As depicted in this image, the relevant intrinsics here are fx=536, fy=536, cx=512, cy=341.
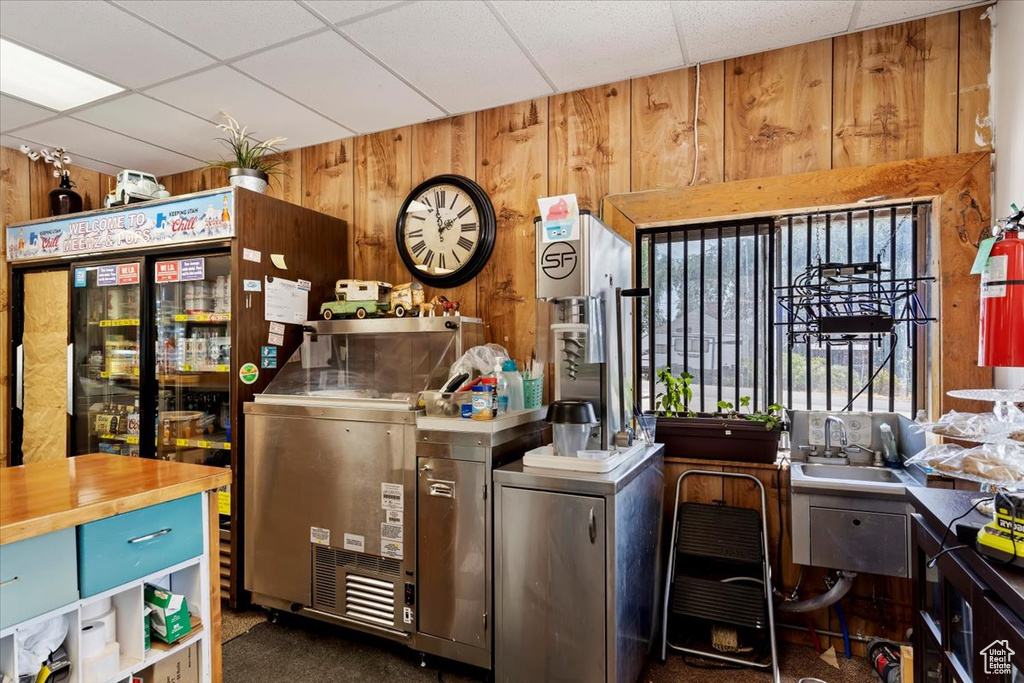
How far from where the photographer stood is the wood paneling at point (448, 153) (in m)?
3.34

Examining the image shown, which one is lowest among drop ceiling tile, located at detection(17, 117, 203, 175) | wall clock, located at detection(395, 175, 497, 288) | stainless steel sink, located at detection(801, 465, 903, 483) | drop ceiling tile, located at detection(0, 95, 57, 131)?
stainless steel sink, located at detection(801, 465, 903, 483)

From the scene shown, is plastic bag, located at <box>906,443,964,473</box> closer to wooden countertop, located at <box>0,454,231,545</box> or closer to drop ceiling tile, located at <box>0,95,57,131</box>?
wooden countertop, located at <box>0,454,231,545</box>

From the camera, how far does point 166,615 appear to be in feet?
5.22

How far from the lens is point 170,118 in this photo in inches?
135

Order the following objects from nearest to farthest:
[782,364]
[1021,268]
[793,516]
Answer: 1. [1021,268]
2. [793,516]
3. [782,364]

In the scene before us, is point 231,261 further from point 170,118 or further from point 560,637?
point 560,637

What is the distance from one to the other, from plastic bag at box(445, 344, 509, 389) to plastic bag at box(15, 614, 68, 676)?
60.8 inches

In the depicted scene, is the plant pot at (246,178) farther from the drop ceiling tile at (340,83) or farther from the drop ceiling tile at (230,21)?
the drop ceiling tile at (230,21)

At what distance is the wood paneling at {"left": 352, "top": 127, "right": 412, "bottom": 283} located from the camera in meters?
3.57

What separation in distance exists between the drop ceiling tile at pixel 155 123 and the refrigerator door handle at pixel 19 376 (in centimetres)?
186

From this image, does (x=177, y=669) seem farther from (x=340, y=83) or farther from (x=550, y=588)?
(x=340, y=83)

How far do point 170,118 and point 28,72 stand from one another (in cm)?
69

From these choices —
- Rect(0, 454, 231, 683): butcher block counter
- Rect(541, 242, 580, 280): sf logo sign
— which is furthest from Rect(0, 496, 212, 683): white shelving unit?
Rect(541, 242, 580, 280): sf logo sign

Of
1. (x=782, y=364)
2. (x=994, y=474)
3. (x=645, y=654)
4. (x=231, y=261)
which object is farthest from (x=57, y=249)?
(x=994, y=474)
